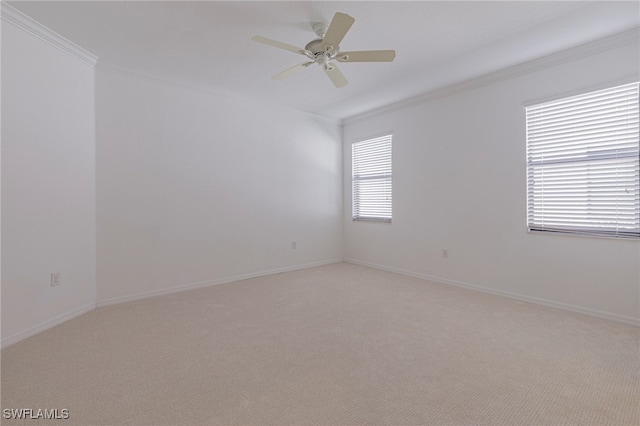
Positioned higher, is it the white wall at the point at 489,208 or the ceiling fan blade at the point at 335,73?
the ceiling fan blade at the point at 335,73

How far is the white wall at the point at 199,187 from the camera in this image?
342 centimetres

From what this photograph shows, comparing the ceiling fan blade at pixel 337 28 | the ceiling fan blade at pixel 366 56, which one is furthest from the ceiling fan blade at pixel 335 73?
the ceiling fan blade at pixel 337 28

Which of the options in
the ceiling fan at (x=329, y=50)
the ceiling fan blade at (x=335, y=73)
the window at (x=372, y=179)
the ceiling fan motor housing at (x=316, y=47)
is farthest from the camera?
the window at (x=372, y=179)

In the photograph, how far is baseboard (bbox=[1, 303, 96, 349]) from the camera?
96.1 inches

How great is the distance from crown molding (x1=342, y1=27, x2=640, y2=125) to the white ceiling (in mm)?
90

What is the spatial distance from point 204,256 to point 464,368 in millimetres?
3238

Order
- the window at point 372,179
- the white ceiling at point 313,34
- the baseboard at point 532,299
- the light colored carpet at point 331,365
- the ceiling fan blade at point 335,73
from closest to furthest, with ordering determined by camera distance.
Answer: the light colored carpet at point 331,365 → the white ceiling at point 313,34 → the ceiling fan blade at point 335,73 → the baseboard at point 532,299 → the window at point 372,179

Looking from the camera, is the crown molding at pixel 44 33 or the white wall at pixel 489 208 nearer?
the crown molding at pixel 44 33

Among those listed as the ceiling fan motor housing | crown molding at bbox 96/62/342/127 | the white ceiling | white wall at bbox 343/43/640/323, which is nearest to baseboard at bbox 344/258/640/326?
white wall at bbox 343/43/640/323

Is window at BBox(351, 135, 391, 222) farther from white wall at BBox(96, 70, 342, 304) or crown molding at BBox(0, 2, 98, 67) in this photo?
crown molding at BBox(0, 2, 98, 67)

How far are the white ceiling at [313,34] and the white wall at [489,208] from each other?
0.39 metres

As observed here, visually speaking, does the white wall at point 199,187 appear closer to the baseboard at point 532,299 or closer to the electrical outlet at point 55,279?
the electrical outlet at point 55,279

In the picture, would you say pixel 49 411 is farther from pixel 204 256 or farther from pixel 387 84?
pixel 387 84

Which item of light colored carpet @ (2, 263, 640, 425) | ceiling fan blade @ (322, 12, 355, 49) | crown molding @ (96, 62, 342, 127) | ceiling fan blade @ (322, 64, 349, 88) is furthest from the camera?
crown molding @ (96, 62, 342, 127)
